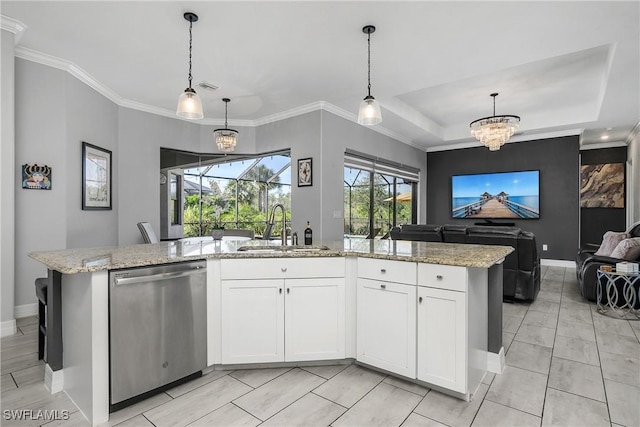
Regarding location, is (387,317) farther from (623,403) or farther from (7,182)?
(7,182)

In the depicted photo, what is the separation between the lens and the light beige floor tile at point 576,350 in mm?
2560

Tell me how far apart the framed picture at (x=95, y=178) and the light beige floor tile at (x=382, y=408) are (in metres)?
3.86

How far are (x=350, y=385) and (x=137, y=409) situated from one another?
1292 millimetres

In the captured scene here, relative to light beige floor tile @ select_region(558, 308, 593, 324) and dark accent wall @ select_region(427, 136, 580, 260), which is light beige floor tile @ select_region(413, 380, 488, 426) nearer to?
light beige floor tile @ select_region(558, 308, 593, 324)

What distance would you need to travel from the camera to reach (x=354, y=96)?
4.60 metres

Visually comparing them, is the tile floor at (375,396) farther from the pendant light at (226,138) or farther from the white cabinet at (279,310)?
the pendant light at (226,138)

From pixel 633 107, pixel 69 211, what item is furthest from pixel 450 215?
pixel 69 211

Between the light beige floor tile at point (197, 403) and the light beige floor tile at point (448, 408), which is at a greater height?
the light beige floor tile at point (197, 403)

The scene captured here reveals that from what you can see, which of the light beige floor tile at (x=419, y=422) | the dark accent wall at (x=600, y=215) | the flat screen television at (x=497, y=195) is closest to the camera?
the light beige floor tile at (x=419, y=422)

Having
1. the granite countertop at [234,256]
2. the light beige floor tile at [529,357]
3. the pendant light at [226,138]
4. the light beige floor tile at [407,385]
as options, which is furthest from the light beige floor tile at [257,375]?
the pendant light at [226,138]

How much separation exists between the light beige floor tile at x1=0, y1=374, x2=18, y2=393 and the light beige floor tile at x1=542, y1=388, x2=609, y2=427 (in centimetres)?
323

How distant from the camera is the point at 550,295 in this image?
444cm

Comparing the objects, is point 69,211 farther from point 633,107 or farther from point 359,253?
point 633,107

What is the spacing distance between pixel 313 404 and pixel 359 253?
992 mm
